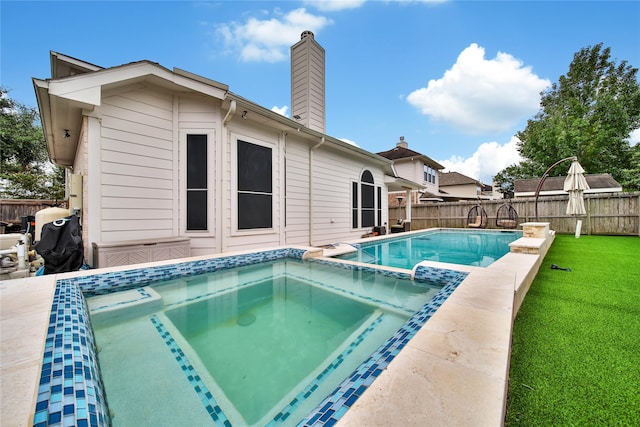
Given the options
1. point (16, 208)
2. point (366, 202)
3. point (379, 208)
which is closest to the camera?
point (16, 208)

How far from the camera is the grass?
129 centimetres

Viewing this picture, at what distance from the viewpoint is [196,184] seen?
202 inches

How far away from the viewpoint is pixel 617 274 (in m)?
3.91

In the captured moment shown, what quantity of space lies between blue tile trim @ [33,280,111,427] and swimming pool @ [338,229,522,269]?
15.4 feet

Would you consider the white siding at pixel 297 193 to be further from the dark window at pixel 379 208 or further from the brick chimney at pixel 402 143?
the brick chimney at pixel 402 143

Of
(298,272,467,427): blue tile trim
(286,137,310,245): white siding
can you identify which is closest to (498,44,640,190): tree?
(286,137,310,245): white siding

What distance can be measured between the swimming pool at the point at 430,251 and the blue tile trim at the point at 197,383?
13.4ft

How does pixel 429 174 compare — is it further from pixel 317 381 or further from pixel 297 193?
pixel 317 381

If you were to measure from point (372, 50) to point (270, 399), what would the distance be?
44.5ft

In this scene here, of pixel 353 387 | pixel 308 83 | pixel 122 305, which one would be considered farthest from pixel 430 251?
pixel 122 305

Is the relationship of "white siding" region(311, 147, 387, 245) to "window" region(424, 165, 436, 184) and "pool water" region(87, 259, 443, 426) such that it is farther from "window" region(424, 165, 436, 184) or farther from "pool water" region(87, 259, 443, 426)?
"window" region(424, 165, 436, 184)

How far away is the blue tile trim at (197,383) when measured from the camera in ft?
4.85

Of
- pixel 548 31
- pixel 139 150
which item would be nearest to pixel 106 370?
pixel 139 150

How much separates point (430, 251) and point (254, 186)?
544 cm
